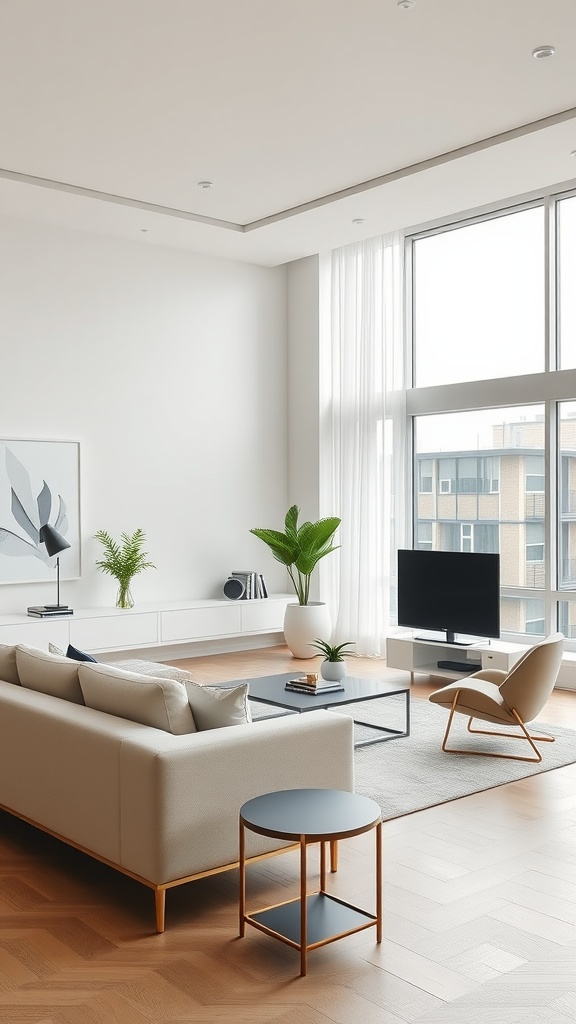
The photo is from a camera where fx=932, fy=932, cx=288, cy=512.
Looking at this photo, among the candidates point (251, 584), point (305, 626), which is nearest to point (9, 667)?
point (305, 626)

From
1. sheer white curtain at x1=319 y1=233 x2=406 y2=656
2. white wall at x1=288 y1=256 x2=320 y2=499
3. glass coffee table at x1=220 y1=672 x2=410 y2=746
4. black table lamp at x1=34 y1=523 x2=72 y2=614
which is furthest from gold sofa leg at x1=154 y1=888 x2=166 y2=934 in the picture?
white wall at x1=288 y1=256 x2=320 y2=499

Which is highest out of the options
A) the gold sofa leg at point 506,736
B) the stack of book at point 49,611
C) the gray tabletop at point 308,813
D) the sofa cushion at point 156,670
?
the stack of book at point 49,611

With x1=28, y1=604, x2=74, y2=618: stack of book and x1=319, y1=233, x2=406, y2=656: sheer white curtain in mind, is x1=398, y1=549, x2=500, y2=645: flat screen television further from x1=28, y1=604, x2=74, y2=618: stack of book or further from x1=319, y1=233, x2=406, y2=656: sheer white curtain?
x1=28, y1=604, x2=74, y2=618: stack of book

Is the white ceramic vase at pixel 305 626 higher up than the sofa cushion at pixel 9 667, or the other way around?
the sofa cushion at pixel 9 667

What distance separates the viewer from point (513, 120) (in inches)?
219

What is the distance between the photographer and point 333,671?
211 inches

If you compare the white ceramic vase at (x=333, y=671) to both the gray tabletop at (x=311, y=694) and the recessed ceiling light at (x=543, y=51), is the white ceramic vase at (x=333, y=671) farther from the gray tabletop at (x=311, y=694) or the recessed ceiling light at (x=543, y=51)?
the recessed ceiling light at (x=543, y=51)

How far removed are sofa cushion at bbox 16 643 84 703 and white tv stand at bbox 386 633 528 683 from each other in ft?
11.7

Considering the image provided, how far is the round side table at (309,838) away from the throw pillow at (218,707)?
0.35m

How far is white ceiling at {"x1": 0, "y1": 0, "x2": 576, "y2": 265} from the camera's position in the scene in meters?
4.39

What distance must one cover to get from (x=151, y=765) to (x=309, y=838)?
57cm

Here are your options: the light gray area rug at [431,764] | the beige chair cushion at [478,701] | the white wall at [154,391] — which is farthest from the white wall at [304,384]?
the beige chair cushion at [478,701]

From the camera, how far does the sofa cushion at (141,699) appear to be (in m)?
3.23

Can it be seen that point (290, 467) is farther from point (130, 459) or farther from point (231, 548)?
point (130, 459)
